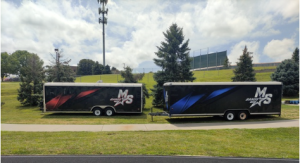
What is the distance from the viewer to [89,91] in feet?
48.8

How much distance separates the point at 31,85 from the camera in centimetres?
2184

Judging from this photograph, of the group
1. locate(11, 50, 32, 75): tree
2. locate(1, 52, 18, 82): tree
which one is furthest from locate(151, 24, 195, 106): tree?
locate(11, 50, 32, 75): tree

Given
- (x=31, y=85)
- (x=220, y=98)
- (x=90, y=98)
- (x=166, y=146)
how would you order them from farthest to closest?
(x=31, y=85) → (x=90, y=98) → (x=220, y=98) → (x=166, y=146)

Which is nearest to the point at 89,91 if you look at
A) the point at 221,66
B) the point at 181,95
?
the point at 181,95

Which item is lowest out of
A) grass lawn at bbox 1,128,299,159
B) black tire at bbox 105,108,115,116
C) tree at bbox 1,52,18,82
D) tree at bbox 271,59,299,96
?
black tire at bbox 105,108,115,116

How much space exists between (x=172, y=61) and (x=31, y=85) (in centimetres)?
1706

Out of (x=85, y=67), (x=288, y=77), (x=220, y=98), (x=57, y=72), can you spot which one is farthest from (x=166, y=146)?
(x=85, y=67)

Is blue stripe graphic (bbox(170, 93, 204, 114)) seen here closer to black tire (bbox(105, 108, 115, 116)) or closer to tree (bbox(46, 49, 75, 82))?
black tire (bbox(105, 108, 115, 116))

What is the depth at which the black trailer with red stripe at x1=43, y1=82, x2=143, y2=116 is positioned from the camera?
14.8 m

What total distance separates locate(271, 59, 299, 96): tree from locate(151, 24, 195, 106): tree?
18.7 meters

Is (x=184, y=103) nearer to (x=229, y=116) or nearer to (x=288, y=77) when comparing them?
(x=229, y=116)

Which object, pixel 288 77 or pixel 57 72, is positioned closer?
pixel 57 72

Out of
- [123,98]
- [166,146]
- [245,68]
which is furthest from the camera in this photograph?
[245,68]

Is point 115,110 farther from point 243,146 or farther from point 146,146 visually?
point 243,146
